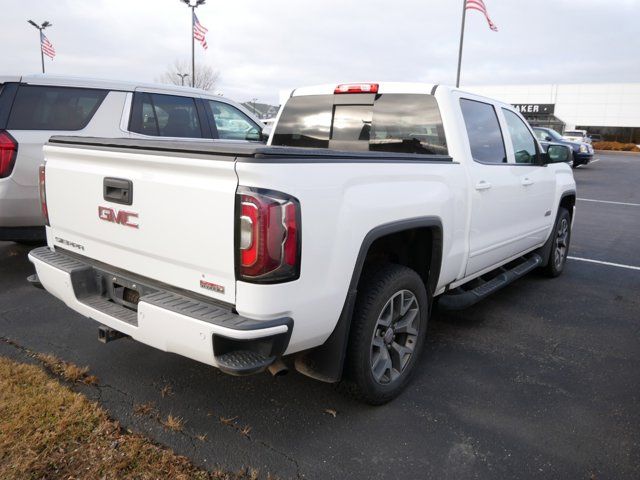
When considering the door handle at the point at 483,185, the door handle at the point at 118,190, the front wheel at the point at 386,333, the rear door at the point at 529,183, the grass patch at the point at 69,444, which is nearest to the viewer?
the grass patch at the point at 69,444

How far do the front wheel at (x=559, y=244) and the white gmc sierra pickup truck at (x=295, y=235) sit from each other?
73.3 inches

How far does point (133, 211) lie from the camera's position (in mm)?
2617

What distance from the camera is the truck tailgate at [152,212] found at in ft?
7.48

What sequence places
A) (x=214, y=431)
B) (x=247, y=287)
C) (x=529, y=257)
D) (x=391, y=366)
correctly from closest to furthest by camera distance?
1. (x=247, y=287)
2. (x=214, y=431)
3. (x=391, y=366)
4. (x=529, y=257)

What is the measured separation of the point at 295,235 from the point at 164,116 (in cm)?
475

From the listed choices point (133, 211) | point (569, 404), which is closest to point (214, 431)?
point (133, 211)

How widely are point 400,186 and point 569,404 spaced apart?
172 cm

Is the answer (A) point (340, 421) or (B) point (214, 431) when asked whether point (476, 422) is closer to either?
(A) point (340, 421)

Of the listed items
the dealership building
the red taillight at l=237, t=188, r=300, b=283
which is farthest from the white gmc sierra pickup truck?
the dealership building

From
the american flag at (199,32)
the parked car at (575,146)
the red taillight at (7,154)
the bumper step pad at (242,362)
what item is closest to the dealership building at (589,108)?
the parked car at (575,146)

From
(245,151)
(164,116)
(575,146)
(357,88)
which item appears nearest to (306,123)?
(357,88)

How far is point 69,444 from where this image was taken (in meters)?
2.58

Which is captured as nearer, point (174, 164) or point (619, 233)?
point (174, 164)

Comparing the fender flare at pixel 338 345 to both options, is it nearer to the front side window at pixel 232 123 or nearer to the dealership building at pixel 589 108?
the front side window at pixel 232 123
